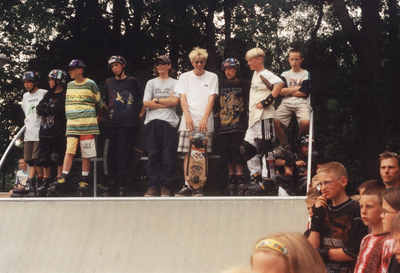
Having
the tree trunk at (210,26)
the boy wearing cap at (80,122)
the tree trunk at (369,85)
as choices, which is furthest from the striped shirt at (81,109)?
the tree trunk at (210,26)

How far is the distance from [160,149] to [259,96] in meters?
1.52

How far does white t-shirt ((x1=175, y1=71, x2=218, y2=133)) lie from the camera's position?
7.16 metres

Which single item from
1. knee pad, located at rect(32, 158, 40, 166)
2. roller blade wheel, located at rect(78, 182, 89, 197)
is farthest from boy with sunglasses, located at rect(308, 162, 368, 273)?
knee pad, located at rect(32, 158, 40, 166)

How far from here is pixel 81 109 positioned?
750cm

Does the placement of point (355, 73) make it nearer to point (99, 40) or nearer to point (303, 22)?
point (303, 22)

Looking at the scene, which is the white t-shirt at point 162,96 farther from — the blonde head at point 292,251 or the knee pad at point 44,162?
the blonde head at point 292,251

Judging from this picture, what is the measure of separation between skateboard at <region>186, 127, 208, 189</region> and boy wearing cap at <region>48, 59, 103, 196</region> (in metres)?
1.48

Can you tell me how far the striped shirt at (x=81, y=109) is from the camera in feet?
24.5

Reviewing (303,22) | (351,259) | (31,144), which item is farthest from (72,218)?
(303,22)

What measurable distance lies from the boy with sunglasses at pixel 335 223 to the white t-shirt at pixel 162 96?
145 inches

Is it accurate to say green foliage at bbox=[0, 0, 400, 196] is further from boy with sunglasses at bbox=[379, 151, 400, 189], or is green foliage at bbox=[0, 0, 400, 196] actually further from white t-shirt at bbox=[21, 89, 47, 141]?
boy with sunglasses at bbox=[379, 151, 400, 189]

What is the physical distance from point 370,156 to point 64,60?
32.0ft

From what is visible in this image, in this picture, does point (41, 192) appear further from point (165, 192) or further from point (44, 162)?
point (165, 192)

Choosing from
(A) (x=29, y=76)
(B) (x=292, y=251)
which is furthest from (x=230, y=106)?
→ (B) (x=292, y=251)
